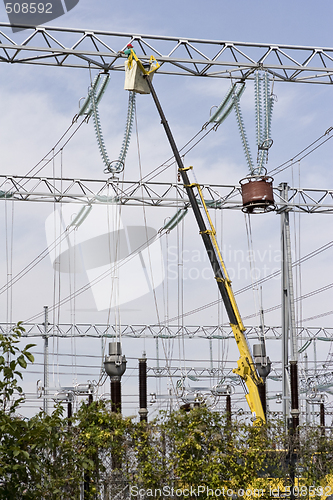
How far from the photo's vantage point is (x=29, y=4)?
36.4 ft

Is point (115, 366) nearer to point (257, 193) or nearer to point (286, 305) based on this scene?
point (257, 193)

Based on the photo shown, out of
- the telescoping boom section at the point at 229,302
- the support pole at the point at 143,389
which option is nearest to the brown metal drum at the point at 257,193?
A: the telescoping boom section at the point at 229,302

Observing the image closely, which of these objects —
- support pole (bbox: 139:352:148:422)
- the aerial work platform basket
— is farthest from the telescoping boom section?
support pole (bbox: 139:352:148:422)

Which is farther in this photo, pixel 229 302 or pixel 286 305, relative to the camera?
pixel 286 305

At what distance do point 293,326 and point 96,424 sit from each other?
7.99 metres

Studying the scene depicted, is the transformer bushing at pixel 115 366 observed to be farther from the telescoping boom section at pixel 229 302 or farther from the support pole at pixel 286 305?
the support pole at pixel 286 305

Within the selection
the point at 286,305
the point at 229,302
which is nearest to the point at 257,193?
the point at 229,302

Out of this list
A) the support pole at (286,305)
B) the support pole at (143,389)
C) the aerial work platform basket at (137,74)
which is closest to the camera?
the support pole at (143,389)

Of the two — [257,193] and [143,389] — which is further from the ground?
[257,193]

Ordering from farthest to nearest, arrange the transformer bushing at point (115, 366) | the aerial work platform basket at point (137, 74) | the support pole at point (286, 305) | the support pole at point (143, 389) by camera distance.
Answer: the support pole at point (286, 305), the aerial work platform basket at point (137, 74), the transformer bushing at point (115, 366), the support pole at point (143, 389)

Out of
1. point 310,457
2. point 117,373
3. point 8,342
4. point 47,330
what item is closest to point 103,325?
point 47,330

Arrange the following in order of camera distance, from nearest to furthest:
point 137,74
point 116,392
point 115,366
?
point 116,392 → point 115,366 → point 137,74

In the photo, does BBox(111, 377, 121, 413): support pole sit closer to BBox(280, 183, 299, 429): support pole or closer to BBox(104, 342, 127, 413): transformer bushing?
BBox(104, 342, 127, 413): transformer bushing

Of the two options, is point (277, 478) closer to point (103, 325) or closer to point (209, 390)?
point (209, 390)
